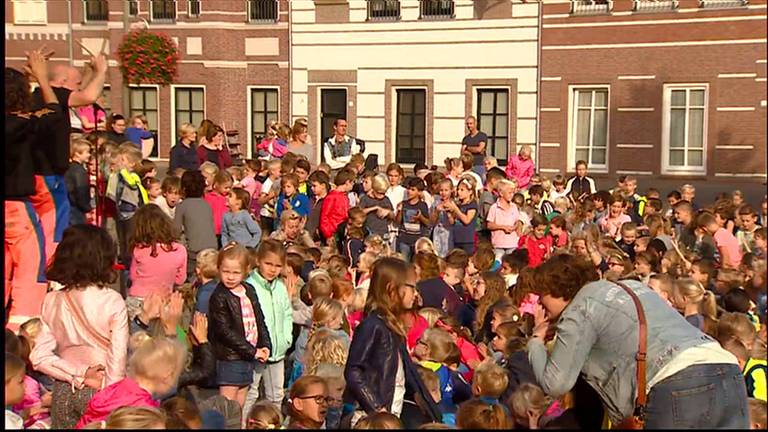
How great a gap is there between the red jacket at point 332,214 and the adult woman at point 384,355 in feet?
17.0

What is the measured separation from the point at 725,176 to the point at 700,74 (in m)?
4.38

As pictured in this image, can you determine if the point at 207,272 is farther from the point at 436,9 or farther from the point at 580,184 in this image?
the point at 580,184

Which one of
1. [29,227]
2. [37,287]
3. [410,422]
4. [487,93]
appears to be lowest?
[410,422]

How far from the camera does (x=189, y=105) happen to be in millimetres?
11508

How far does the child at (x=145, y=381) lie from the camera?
4117 millimetres

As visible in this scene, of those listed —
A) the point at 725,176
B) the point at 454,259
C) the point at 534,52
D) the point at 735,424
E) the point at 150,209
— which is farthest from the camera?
the point at 534,52

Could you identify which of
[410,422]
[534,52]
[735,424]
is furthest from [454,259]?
[534,52]

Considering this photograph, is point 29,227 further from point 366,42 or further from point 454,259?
point 366,42

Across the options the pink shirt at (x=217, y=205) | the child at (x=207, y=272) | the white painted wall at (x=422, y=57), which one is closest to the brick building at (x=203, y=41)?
the white painted wall at (x=422, y=57)

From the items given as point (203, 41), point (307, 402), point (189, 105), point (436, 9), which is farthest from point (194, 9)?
point (307, 402)

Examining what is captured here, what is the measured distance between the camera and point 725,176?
891 cm

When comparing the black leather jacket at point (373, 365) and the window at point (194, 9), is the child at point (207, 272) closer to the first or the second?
the black leather jacket at point (373, 365)

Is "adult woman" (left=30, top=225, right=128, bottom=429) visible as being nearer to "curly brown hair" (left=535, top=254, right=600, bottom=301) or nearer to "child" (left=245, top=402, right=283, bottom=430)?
"child" (left=245, top=402, right=283, bottom=430)

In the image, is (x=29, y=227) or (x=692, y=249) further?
(x=692, y=249)
